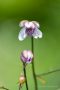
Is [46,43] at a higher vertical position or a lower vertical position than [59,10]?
lower

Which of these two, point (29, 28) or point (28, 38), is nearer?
point (29, 28)

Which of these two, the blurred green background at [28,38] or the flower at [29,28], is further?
the blurred green background at [28,38]

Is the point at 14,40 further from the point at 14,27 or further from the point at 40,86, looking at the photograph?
the point at 40,86

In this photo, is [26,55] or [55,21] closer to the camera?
[26,55]

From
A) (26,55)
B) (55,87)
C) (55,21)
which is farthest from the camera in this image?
(55,21)

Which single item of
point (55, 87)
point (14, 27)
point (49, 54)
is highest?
point (14, 27)

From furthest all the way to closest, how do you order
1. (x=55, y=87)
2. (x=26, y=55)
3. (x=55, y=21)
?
1. (x=55, y=21)
2. (x=55, y=87)
3. (x=26, y=55)

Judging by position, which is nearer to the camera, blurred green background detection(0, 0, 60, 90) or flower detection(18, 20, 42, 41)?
flower detection(18, 20, 42, 41)

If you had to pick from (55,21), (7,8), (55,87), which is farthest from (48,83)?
(7,8)
